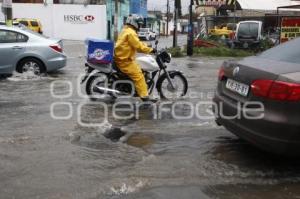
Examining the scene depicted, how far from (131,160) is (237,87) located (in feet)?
4.79

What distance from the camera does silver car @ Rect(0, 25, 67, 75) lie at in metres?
13.0

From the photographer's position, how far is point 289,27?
837 inches

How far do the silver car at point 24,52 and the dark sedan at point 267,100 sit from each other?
8092mm

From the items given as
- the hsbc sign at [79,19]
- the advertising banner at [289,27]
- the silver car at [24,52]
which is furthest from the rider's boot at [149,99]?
the hsbc sign at [79,19]

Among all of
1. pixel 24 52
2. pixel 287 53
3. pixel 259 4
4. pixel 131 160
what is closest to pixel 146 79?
pixel 131 160

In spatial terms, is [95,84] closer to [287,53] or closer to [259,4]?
[287,53]

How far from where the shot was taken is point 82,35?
162 feet

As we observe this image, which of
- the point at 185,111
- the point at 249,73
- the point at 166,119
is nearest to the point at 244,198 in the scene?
the point at 249,73

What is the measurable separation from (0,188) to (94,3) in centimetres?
4860

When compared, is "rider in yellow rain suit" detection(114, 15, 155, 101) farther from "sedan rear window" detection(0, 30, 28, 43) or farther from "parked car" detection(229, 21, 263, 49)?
"parked car" detection(229, 21, 263, 49)

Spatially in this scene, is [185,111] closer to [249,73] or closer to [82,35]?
[249,73]

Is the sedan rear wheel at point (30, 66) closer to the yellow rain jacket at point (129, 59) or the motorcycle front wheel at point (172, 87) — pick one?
the motorcycle front wheel at point (172, 87)

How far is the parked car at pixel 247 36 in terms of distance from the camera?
26562 mm

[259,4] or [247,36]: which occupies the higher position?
[259,4]
